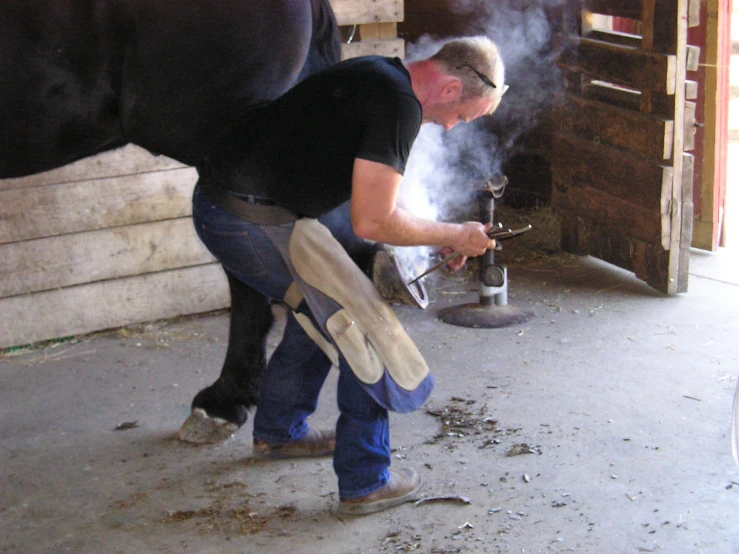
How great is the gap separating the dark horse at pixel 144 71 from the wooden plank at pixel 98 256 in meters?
1.04

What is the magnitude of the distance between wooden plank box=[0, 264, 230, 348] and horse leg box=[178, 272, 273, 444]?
124 cm

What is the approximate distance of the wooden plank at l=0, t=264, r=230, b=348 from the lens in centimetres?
419

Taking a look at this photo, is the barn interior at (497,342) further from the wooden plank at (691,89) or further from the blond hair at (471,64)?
the blond hair at (471,64)

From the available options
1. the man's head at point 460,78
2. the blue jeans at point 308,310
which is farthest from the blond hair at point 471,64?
the blue jeans at point 308,310

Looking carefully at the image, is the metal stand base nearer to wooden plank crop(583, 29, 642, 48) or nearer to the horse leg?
the horse leg

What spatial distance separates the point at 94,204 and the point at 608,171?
259 cm

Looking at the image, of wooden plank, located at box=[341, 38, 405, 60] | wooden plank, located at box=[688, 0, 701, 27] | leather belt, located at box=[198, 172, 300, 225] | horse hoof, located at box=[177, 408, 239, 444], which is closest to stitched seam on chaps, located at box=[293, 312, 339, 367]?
leather belt, located at box=[198, 172, 300, 225]

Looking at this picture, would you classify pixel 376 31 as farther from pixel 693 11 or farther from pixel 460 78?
pixel 460 78

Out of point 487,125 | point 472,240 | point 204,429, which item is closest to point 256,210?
point 472,240

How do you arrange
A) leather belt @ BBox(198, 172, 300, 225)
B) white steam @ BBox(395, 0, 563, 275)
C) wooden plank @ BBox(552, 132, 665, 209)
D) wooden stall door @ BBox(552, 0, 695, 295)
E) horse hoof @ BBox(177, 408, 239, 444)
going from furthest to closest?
1. white steam @ BBox(395, 0, 563, 275)
2. wooden plank @ BBox(552, 132, 665, 209)
3. wooden stall door @ BBox(552, 0, 695, 295)
4. horse hoof @ BBox(177, 408, 239, 444)
5. leather belt @ BBox(198, 172, 300, 225)

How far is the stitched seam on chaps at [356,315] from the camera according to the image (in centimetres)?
250

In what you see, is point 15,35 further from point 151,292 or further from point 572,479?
point 572,479

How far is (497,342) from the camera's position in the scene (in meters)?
4.07

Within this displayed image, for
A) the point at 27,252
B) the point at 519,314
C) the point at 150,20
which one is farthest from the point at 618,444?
the point at 27,252
